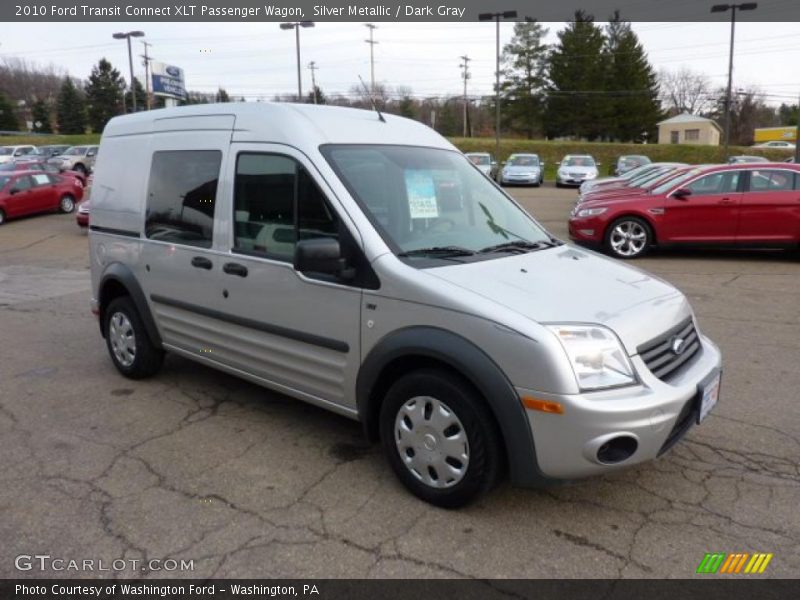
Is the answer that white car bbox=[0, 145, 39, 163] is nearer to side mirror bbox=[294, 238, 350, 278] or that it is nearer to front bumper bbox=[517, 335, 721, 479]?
side mirror bbox=[294, 238, 350, 278]

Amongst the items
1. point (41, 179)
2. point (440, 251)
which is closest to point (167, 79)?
point (41, 179)

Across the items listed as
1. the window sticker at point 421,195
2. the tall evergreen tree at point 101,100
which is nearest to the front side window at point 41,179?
the window sticker at point 421,195

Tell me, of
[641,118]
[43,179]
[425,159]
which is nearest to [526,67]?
[641,118]

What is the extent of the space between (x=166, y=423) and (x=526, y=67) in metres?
68.5

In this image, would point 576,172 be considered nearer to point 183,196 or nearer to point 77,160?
point 183,196

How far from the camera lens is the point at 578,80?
6153 centimetres

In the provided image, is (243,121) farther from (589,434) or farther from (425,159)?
(589,434)

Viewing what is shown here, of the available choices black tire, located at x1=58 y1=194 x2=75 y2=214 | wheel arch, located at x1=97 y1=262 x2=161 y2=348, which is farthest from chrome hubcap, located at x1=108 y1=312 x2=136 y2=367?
black tire, located at x1=58 y1=194 x2=75 y2=214

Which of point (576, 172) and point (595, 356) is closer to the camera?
point (595, 356)

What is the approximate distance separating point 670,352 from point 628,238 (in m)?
8.15

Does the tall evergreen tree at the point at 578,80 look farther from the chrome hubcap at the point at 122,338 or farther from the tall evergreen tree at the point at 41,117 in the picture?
the tall evergreen tree at the point at 41,117

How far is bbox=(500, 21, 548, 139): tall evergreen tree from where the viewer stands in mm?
64500

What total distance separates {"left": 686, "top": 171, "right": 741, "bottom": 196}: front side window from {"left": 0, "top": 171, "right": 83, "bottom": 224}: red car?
1923 centimetres
